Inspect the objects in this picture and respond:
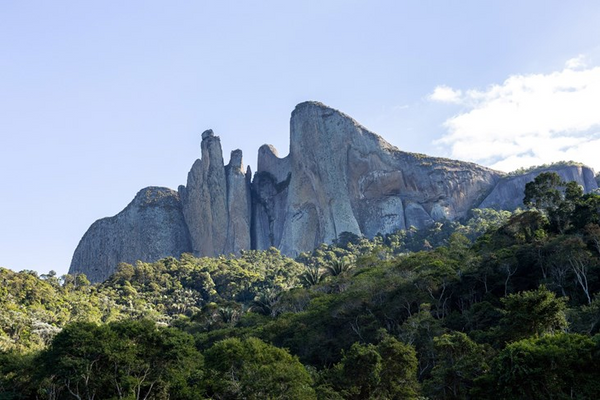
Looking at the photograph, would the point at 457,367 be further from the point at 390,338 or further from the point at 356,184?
the point at 356,184

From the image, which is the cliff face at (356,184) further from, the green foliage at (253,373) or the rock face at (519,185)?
the green foliage at (253,373)

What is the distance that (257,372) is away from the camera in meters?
22.0

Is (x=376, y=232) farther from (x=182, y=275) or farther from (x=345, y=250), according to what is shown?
(x=182, y=275)

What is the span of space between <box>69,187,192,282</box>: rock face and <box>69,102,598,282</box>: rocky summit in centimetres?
22

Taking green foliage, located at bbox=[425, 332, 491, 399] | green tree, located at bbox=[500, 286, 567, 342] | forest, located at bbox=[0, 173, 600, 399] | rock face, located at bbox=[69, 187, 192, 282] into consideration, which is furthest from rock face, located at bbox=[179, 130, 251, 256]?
green tree, located at bbox=[500, 286, 567, 342]

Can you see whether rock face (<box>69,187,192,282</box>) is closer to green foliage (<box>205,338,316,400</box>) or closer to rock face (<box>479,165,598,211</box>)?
rock face (<box>479,165,598,211</box>)

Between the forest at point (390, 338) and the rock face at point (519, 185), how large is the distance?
5160cm

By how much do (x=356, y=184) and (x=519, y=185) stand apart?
92.3 ft

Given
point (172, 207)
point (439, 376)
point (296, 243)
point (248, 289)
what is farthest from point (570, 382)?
point (172, 207)

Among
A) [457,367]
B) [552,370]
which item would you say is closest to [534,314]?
[457,367]

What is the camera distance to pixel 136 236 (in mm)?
116875

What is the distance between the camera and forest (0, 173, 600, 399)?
789 inches

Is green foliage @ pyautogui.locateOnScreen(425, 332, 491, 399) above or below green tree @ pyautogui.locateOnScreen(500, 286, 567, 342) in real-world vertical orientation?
below

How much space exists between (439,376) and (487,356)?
2009 millimetres
